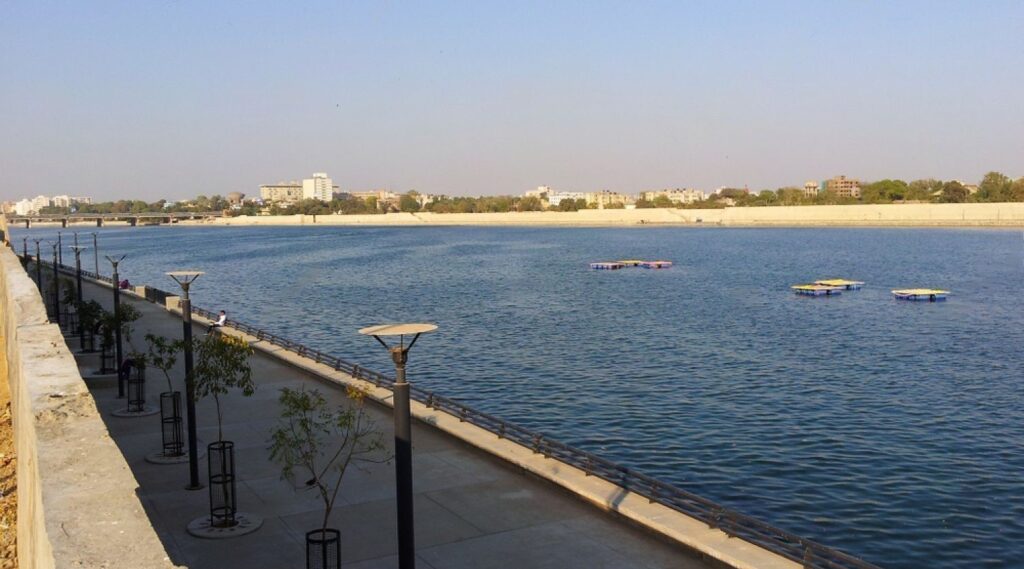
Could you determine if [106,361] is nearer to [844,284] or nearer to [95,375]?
[95,375]

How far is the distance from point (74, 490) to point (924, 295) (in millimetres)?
64370

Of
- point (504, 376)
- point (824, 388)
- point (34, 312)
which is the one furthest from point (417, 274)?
point (34, 312)

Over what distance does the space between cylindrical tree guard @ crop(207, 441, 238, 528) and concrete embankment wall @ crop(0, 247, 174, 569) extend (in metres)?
4.85

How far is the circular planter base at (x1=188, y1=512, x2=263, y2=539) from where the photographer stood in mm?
14188

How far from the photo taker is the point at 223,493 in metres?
15.0

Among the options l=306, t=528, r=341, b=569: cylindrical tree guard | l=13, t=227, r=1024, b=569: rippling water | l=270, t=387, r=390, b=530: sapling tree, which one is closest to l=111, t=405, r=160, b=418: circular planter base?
l=270, t=387, r=390, b=530: sapling tree

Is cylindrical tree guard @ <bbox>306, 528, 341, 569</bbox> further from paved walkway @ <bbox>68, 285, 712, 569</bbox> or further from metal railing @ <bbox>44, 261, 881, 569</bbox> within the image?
metal railing @ <bbox>44, 261, 881, 569</bbox>

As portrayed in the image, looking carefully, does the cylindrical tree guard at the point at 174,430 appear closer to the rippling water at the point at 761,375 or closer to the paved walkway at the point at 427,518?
the paved walkway at the point at 427,518

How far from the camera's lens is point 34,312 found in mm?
15445

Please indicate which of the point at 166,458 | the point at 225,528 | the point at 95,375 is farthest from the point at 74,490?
the point at 95,375

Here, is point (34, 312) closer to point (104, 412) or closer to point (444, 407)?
point (104, 412)

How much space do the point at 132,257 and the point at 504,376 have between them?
122 m

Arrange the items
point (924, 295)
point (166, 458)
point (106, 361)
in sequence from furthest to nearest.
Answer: point (924, 295), point (106, 361), point (166, 458)

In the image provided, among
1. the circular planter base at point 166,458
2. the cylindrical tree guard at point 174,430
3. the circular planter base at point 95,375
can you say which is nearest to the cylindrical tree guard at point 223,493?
the circular planter base at point 166,458
